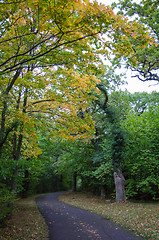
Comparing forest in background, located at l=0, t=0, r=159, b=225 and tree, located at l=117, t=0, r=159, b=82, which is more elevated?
tree, located at l=117, t=0, r=159, b=82

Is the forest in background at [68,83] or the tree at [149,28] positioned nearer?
the forest in background at [68,83]

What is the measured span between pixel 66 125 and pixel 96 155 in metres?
8.19

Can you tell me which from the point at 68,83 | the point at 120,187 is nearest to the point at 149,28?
the point at 68,83

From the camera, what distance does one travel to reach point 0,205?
577 cm

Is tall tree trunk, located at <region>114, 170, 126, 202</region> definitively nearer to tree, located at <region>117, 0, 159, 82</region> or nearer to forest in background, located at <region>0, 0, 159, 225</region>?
forest in background, located at <region>0, 0, 159, 225</region>

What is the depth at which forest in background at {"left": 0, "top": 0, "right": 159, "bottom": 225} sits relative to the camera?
3.37 meters

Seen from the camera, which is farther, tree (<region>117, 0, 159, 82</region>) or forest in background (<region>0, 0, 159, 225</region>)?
tree (<region>117, 0, 159, 82</region>)

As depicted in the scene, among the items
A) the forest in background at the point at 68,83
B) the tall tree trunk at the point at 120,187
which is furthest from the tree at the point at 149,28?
the tall tree trunk at the point at 120,187

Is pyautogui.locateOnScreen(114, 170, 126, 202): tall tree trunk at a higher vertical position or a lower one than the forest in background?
lower

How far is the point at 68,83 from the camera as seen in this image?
6.76 metres

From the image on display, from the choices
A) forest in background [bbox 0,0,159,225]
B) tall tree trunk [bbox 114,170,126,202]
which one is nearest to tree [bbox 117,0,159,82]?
forest in background [bbox 0,0,159,225]

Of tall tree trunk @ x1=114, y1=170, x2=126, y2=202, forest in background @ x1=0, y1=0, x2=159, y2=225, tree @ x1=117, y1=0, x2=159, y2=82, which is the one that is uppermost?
tree @ x1=117, y1=0, x2=159, y2=82

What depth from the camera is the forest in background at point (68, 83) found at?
3.37m

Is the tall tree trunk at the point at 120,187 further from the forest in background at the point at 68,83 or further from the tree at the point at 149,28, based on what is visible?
the tree at the point at 149,28
